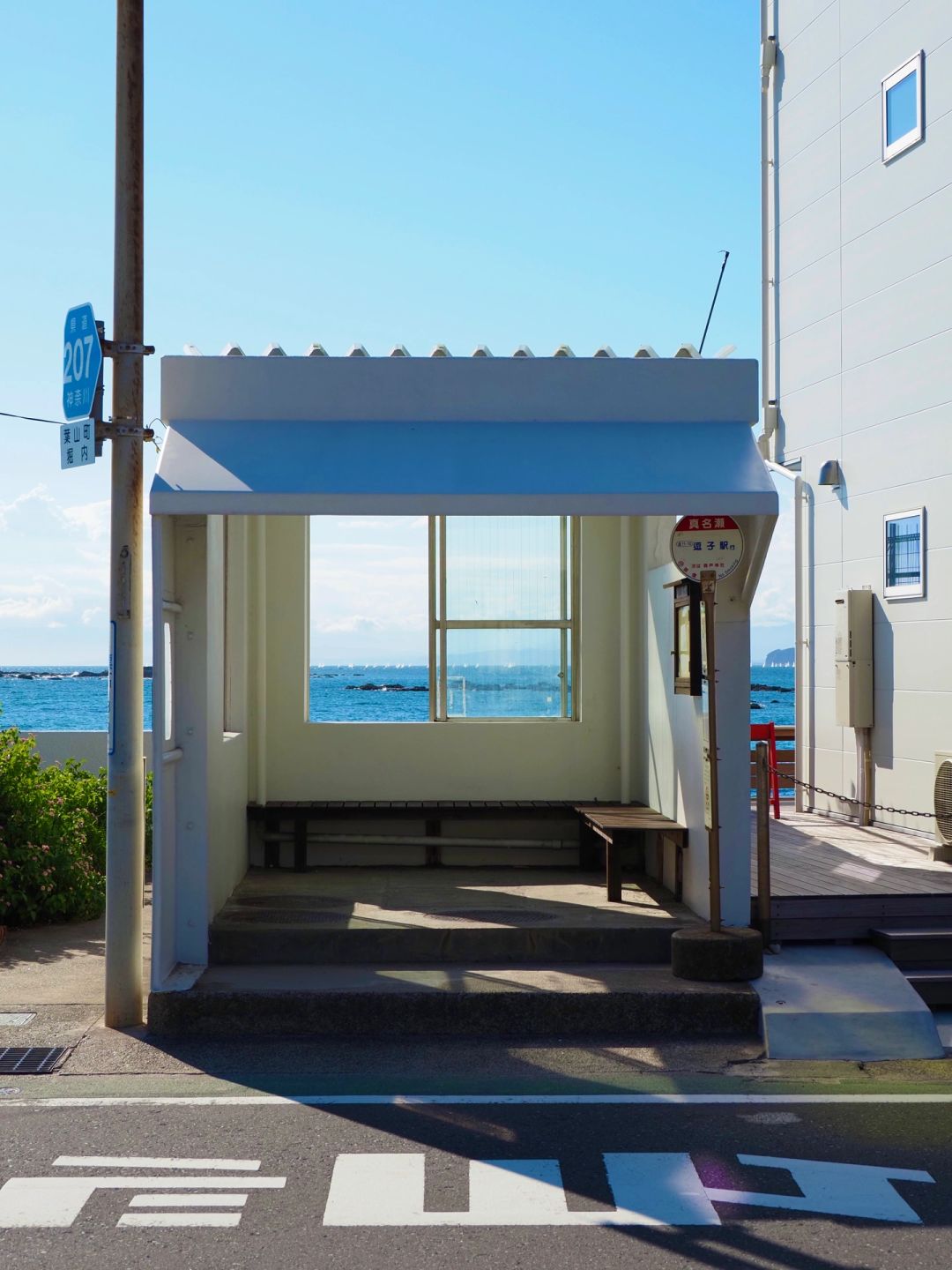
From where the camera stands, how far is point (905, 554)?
36.3ft

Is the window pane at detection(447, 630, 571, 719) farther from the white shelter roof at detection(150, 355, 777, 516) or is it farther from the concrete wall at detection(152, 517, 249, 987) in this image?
the white shelter roof at detection(150, 355, 777, 516)

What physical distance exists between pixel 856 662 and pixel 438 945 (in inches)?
215

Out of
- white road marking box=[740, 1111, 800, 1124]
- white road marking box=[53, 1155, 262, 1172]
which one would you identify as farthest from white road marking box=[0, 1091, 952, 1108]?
white road marking box=[53, 1155, 262, 1172]

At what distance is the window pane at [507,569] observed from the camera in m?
10.6

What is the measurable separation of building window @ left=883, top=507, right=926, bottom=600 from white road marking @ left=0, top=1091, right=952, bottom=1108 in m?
5.71

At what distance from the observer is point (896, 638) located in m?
11.2

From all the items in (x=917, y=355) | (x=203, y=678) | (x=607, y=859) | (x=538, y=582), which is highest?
(x=917, y=355)

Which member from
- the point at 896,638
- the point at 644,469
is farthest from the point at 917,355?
the point at 644,469

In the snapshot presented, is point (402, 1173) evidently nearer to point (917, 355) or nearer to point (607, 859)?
point (607, 859)

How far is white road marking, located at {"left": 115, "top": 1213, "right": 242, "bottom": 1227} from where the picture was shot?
450 centimetres

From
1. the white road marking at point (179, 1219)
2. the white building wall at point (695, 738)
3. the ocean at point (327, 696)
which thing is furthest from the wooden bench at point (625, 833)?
the ocean at point (327, 696)

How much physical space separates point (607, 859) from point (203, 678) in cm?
301

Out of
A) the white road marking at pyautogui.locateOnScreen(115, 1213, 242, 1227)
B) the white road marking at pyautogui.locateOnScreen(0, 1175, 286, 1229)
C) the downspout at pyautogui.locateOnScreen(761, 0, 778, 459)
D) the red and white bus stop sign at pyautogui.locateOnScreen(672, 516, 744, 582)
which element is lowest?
the white road marking at pyautogui.locateOnScreen(115, 1213, 242, 1227)

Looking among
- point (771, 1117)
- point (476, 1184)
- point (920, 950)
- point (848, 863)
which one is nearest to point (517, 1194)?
point (476, 1184)
